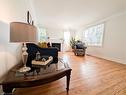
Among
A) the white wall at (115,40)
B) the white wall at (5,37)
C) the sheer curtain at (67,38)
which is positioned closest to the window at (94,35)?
the white wall at (115,40)

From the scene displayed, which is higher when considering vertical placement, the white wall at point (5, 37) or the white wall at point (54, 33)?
the white wall at point (54, 33)

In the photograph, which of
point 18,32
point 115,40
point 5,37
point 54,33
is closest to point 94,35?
point 115,40

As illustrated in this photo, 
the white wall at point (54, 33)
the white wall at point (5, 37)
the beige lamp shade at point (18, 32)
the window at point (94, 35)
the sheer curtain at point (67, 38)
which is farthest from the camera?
the sheer curtain at point (67, 38)

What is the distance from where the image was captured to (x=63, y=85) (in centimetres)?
191

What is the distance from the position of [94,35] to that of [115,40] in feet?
5.85

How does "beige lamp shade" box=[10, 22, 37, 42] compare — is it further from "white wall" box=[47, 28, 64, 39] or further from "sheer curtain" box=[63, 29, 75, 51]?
"sheer curtain" box=[63, 29, 75, 51]

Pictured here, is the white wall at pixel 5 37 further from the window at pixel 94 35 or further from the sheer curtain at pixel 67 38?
the sheer curtain at pixel 67 38

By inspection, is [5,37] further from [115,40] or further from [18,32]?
[115,40]

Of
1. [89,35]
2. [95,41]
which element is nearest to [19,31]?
[95,41]

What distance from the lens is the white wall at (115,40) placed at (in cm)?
402

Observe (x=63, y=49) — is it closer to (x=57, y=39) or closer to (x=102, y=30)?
(x=57, y=39)

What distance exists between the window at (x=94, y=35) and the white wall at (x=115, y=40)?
39 centimetres

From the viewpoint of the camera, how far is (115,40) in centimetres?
443

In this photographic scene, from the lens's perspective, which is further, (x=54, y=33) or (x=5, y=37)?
(x=54, y=33)
